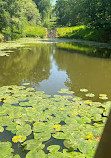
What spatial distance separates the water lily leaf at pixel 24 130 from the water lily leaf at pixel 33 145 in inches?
9.0

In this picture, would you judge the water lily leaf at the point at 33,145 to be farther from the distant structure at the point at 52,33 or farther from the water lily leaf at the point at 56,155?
the distant structure at the point at 52,33

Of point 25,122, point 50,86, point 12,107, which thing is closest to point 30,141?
point 25,122

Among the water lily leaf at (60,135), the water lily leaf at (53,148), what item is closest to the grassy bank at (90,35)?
the water lily leaf at (60,135)

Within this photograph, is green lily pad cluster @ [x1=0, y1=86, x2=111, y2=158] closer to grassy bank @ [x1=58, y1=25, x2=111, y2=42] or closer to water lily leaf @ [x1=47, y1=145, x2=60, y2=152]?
water lily leaf @ [x1=47, y1=145, x2=60, y2=152]

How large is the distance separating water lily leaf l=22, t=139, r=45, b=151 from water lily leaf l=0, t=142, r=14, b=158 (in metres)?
0.25

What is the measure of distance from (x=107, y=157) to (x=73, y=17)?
52.2 m

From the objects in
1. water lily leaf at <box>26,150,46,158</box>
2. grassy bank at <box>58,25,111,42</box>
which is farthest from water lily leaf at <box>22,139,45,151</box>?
grassy bank at <box>58,25,111,42</box>

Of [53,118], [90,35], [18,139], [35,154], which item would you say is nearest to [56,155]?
[35,154]

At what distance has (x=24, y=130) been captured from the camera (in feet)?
10.5

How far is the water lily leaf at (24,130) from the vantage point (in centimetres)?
311

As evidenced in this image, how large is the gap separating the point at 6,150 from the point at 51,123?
1.14m

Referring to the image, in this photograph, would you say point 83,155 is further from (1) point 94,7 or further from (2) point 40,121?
(1) point 94,7

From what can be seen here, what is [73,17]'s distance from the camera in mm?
48750

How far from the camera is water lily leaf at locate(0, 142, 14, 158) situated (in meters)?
2.59
